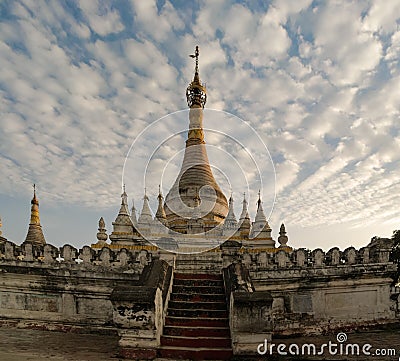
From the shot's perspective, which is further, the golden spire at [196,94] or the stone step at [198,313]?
the golden spire at [196,94]

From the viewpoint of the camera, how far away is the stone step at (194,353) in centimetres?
791

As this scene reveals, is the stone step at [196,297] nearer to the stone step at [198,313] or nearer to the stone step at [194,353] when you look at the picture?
the stone step at [198,313]

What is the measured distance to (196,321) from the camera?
928 cm

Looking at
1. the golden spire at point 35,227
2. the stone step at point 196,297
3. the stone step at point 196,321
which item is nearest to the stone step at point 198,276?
the stone step at point 196,297

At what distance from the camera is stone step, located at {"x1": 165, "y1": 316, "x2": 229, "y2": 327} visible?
9172 millimetres

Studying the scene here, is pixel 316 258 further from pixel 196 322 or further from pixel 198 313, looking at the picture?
pixel 196 322

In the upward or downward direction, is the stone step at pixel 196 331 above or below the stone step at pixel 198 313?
below

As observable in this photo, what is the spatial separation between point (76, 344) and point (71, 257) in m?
3.69

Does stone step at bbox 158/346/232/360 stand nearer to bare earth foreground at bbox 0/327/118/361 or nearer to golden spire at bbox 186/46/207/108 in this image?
bare earth foreground at bbox 0/327/118/361

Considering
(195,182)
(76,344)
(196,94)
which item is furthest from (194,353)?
(196,94)

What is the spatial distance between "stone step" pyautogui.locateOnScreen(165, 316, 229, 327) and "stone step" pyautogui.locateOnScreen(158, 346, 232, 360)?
107 centimetres

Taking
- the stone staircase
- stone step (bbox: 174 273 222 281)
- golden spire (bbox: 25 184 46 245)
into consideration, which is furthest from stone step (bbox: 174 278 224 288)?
golden spire (bbox: 25 184 46 245)

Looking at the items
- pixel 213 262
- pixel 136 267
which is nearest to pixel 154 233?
pixel 213 262

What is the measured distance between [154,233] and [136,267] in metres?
18.5
